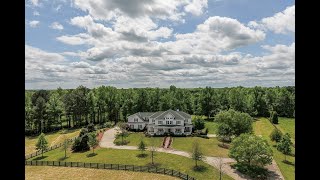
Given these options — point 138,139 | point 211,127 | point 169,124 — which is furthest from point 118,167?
point 211,127

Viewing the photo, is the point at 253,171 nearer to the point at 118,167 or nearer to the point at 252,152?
the point at 252,152

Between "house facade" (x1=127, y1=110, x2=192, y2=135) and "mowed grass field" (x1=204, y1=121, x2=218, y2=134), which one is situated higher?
"house facade" (x1=127, y1=110, x2=192, y2=135)

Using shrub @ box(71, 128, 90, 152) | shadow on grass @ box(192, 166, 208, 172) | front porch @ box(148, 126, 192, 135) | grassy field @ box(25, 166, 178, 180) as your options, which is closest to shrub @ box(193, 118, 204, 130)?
front porch @ box(148, 126, 192, 135)

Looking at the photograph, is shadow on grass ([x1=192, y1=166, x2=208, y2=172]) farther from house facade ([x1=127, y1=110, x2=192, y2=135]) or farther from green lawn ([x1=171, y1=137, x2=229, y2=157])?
house facade ([x1=127, y1=110, x2=192, y2=135])

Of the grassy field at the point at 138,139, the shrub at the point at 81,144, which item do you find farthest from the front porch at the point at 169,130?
the shrub at the point at 81,144

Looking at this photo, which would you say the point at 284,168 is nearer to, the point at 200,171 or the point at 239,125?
the point at 200,171

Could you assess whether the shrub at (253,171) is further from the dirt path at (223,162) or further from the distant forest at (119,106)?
the distant forest at (119,106)
